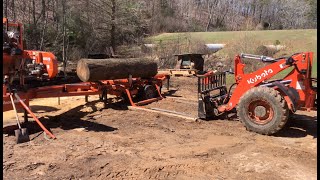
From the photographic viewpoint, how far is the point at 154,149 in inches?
254

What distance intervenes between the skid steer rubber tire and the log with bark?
3.77 meters

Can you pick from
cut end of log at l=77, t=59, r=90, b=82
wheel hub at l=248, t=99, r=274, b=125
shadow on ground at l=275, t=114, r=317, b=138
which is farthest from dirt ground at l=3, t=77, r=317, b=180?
cut end of log at l=77, t=59, r=90, b=82

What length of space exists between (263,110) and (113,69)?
4283 millimetres

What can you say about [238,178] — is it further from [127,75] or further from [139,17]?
[139,17]

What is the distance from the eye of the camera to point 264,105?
7.45 metres

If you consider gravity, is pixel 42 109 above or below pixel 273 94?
below

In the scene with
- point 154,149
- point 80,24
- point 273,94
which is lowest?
point 154,149

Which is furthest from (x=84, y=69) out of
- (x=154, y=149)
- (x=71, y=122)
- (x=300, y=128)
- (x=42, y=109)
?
(x=300, y=128)

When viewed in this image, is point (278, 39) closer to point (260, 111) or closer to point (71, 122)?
point (260, 111)

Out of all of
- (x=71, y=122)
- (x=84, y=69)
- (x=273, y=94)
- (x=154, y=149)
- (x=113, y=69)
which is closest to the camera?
(x=154, y=149)

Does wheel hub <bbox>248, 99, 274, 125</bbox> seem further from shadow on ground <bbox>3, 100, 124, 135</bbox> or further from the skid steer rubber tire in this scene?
shadow on ground <bbox>3, 100, 124, 135</bbox>

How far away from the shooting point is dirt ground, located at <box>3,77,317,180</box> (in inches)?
211

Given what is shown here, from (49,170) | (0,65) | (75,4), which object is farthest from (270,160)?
(75,4)

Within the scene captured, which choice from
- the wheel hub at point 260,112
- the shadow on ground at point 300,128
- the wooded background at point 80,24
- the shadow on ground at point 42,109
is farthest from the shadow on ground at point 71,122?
the wooded background at point 80,24
